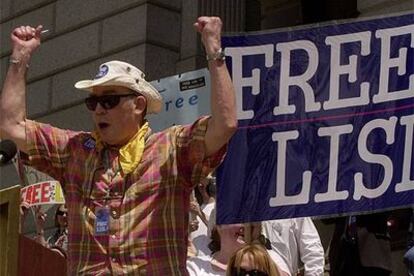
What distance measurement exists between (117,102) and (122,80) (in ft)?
0.31

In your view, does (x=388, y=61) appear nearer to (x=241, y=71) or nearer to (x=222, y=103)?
(x=241, y=71)

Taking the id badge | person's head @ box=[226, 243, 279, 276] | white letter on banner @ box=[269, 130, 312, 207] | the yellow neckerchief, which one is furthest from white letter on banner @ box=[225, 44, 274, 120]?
the id badge

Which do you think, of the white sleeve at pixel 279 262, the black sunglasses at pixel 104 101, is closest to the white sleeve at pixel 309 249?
the white sleeve at pixel 279 262

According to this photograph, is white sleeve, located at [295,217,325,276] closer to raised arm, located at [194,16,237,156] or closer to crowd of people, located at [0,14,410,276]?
crowd of people, located at [0,14,410,276]

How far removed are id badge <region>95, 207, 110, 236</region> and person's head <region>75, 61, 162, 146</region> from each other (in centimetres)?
32

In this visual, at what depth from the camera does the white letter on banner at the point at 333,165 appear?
7.64m

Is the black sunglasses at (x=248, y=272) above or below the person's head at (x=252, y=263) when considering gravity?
below

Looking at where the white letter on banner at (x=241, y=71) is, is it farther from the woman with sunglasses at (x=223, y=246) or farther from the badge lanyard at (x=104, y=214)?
the badge lanyard at (x=104, y=214)

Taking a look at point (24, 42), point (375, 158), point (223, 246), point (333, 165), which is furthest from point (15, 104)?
point (223, 246)

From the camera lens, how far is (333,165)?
7.67 meters

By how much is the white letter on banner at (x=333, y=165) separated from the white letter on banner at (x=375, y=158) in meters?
0.07

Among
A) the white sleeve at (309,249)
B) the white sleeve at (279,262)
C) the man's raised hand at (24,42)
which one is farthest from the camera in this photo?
the white sleeve at (309,249)

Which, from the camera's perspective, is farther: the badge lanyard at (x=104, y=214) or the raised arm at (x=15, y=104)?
the raised arm at (x=15, y=104)

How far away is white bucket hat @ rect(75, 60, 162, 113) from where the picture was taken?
19.8 ft
